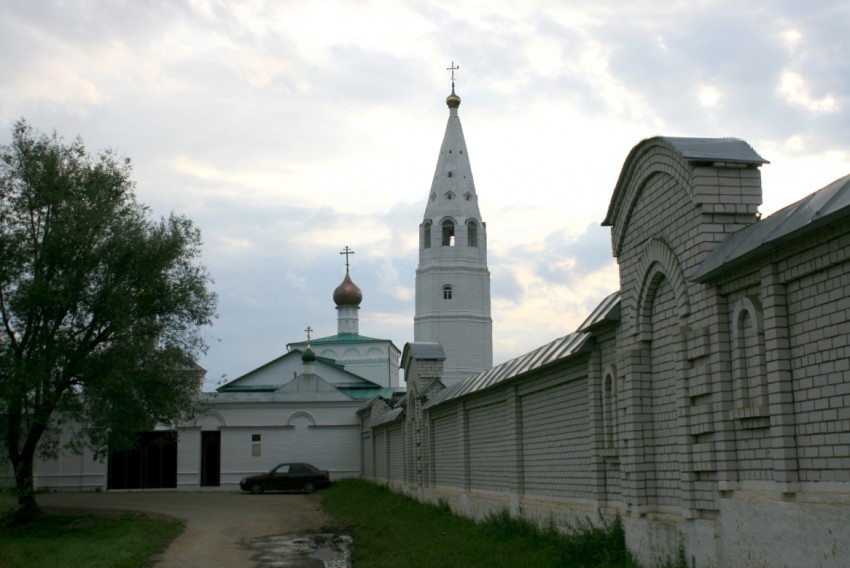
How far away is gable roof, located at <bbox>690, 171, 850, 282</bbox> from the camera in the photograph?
634 cm

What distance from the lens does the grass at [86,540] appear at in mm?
14594

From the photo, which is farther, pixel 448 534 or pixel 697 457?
pixel 448 534

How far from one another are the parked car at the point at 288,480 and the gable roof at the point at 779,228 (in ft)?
90.2

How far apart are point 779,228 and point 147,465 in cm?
3323

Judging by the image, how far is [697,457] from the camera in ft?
27.9

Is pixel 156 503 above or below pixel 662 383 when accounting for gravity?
below

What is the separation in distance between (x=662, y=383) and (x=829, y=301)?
3.06m

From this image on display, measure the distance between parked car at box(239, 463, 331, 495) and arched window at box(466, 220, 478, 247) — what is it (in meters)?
28.1

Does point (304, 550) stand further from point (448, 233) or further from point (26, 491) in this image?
point (448, 233)

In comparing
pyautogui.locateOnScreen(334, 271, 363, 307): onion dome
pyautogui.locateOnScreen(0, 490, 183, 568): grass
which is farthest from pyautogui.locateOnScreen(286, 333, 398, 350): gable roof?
pyautogui.locateOnScreen(0, 490, 183, 568): grass

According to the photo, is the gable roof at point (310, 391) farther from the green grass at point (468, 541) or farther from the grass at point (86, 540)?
the green grass at point (468, 541)

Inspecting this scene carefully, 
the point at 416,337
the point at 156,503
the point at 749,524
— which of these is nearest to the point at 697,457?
the point at 749,524

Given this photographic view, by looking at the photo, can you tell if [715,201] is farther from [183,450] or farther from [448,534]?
[183,450]

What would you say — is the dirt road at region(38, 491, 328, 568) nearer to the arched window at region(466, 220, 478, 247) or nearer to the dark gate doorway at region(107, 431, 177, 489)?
the dark gate doorway at region(107, 431, 177, 489)
